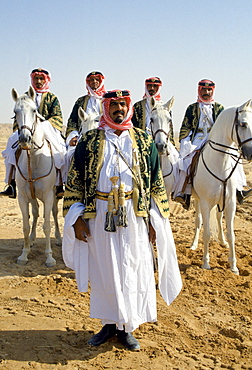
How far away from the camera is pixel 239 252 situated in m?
7.34

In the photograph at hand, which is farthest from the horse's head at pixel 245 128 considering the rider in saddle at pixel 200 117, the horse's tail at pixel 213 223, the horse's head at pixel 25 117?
the horse's head at pixel 25 117

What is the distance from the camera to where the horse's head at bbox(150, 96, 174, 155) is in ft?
20.9

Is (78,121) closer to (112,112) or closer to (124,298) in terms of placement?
(112,112)

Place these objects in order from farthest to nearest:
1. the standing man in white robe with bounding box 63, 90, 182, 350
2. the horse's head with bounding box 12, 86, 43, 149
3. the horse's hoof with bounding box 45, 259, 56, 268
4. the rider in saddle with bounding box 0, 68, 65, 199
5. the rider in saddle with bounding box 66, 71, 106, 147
A: 1. the rider in saddle with bounding box 66, 71, 106, 147
2. the rider in saddle with bounding box 0, 68, 65, 199
3. the horse's hoof with bounding box 45, 259, 56, 268
4. the horse's head with bounding box 12, 86, 43, 149
5. the standing man in white robe with bounding box 63, 90, 182, 350

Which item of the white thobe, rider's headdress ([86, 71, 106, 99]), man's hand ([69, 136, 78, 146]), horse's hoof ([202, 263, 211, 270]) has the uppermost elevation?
rider's headdress ([86, 71, 106, 99])

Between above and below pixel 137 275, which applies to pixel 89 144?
above

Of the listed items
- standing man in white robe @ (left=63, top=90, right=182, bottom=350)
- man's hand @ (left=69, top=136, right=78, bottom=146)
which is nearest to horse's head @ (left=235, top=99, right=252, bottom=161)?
standing man in white robe @ (left=63, top=90, right=182, bottom=350)

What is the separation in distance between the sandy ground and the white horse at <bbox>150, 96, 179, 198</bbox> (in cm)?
149

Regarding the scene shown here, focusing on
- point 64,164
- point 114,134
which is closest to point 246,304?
point 114,134

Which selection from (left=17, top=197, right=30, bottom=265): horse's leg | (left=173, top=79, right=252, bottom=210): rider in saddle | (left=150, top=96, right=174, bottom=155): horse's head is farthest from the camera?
(left=173, top=79, right=252, bottom=210): rider in saddle

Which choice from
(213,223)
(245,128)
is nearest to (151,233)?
(245,128)

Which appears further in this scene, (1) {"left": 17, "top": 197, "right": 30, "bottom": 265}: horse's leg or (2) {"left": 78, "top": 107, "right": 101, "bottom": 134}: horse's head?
(1) {"left": 17, "top": 197, "right": 30, "bottom": 265}: horse's leg

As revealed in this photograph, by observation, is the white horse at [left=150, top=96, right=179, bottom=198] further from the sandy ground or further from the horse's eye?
the sandy ground

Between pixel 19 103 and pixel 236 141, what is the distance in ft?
10.8
